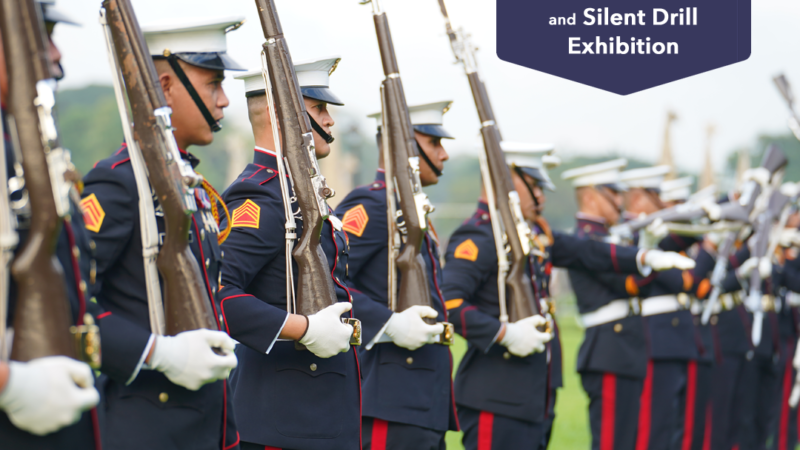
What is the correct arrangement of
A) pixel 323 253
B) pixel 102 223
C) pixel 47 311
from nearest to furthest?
pixel 47 311 → pixel 102 223 → pixel 323 253

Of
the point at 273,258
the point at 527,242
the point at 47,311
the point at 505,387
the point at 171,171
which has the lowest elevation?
the point at 505,387

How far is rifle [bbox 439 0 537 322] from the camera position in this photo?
16.2 ft

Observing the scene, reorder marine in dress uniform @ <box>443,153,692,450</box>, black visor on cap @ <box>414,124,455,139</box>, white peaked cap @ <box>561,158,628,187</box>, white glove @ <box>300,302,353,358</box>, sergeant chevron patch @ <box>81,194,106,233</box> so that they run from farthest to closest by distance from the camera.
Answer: white peaked cap @ <box>561,158,628,187</box>
marine in dress uniform @ <box>443,153,692,450</box>
black visor on cap @ <box>414,124,455,139</box>
white glove @ <box>300,302,353,358</box>
sergeant chevron patch @ <box>81,194,106,233</box>

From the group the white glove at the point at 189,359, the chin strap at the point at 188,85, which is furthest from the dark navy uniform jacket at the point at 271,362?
the white glove at the point at 189,359

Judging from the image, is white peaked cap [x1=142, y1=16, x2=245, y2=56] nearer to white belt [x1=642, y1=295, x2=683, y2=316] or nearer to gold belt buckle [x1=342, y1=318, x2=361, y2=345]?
gold belt buckle [x1=342, y1=318, x2=361, y2=345]

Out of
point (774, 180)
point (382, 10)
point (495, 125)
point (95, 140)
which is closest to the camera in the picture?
point (382, 10)

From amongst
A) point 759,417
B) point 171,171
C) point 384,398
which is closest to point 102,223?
point 171,171

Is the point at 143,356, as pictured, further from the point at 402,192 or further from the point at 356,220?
the point at 402,192

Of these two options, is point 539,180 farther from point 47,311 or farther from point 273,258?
point 47,311

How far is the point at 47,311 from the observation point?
1879 millimetres

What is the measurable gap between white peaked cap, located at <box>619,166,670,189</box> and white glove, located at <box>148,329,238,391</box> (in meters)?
6.63

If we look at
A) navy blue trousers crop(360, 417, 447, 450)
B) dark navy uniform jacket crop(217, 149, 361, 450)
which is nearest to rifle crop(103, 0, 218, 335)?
dark navy uniform jacket crop(217, 149, 361, 450)

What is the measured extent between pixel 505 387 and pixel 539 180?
59.2 inches

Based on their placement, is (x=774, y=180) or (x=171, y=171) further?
(x=774, y=180)
